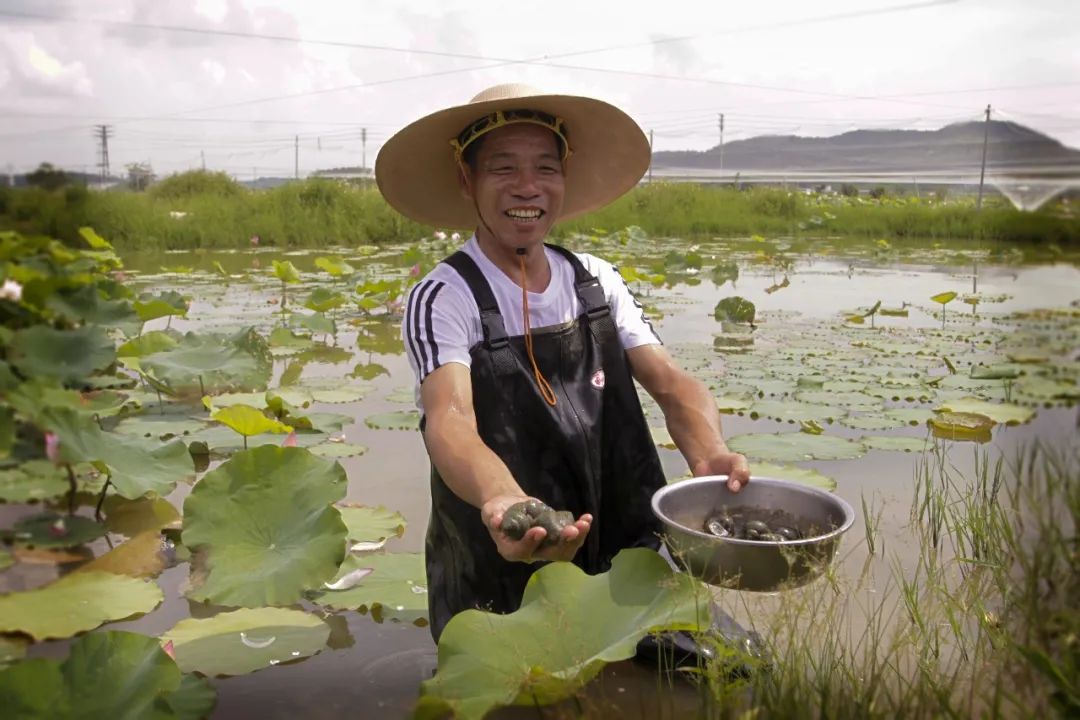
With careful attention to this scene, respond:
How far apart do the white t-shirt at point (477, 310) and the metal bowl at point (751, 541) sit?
13.1 inches

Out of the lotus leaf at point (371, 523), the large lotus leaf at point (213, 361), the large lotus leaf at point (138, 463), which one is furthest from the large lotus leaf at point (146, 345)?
the lotus leaf at point (371, 523)

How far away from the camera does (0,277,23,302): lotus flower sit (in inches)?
23.5

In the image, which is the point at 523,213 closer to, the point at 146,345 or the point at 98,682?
the point at 98,682

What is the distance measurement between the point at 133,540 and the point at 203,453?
0.64 meters

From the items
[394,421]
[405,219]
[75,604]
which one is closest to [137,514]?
[75,604]

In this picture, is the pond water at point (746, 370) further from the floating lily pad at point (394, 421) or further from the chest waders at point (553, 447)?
the chest waders at point (553, 447)

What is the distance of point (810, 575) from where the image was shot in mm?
1211

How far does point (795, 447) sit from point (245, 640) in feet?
5.38

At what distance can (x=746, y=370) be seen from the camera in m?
3.60

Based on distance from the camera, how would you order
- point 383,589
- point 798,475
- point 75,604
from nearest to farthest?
point 75,604
point 383,589
point 798,475

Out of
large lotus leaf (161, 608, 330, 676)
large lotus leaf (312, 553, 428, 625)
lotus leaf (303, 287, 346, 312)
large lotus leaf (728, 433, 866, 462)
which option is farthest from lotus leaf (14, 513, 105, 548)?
lotus leaf (303, 287, 346, 312)

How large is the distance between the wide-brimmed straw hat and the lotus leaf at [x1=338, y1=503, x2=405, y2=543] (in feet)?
2.25

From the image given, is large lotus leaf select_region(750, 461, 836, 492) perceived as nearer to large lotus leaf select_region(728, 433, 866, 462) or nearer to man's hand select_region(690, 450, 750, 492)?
large lotus leaf select_region(728, 433, 866, 462)

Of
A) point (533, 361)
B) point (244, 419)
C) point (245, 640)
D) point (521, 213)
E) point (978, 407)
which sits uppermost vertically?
point (521, 213)
